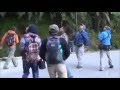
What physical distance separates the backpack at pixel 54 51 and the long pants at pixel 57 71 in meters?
0.07

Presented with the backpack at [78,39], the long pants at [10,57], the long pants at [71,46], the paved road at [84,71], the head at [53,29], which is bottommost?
the paved road at [84,71]

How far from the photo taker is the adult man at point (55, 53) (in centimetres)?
396

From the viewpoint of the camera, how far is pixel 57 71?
12.9 feet

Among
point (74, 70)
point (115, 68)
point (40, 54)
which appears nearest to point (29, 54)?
point (40, 54)

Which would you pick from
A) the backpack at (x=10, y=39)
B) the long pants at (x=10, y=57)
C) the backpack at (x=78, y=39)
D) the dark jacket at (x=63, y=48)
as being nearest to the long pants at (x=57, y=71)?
the dark jacket at (x=63, y=48)

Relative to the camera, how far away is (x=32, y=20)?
4164mm

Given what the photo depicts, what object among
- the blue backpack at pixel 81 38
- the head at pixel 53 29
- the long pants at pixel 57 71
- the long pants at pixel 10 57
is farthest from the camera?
the blue backpack at pixel 81 38

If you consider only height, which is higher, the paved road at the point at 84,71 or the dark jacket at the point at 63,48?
the dark jacket at the point at 63,48

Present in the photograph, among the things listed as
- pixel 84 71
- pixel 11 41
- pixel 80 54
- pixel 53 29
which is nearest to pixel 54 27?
pixel 53 29

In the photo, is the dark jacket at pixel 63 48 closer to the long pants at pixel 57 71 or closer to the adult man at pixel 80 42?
the long pants at pixel 57 71

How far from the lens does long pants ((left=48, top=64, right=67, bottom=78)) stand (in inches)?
155

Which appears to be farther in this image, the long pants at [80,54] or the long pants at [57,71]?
the long pants at [80,54]

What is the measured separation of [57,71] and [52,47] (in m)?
0.40

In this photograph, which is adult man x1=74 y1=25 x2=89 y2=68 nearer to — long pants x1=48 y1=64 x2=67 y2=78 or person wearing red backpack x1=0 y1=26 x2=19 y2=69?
long pants x1=48 y1=64 x2=67 y2=78
